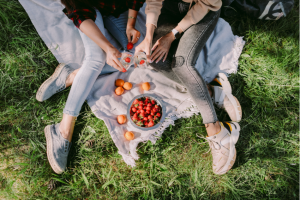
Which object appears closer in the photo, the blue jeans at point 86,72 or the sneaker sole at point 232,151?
the blue jeans at point 86,72

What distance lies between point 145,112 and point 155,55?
659 mm

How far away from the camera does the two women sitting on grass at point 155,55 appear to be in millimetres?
1851

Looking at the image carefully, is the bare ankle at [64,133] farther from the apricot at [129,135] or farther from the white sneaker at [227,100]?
the white sneaker at [227,100]

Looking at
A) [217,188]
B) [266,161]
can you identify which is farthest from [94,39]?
[266,161]

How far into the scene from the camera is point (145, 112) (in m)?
2.10

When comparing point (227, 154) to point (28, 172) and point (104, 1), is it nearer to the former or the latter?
point (104, 1)

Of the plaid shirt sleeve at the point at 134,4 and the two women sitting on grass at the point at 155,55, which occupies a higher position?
the plaid shirt sleeve at the point at 134,4

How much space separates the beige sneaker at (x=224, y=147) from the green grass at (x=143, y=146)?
14 centimetres

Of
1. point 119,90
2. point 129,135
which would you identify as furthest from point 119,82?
point 129,135

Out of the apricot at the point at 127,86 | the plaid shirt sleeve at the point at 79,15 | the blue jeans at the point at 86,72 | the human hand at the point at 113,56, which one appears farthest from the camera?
the apricot at the point at 127,86

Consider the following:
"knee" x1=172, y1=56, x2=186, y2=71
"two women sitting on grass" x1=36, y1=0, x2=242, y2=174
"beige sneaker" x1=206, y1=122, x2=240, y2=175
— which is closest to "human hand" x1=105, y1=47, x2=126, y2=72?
"two women sitting on grass" x1=36, y1=0, x2=242, y2=174

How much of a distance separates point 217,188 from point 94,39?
2.27m

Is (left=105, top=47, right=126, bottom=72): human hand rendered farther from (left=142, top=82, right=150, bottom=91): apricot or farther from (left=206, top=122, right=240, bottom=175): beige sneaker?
(left=206, top=122, right=240, bottom=175): beige sneaker

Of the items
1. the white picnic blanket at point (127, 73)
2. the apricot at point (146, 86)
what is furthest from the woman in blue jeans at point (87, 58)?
the apricot at point (146, 86)
